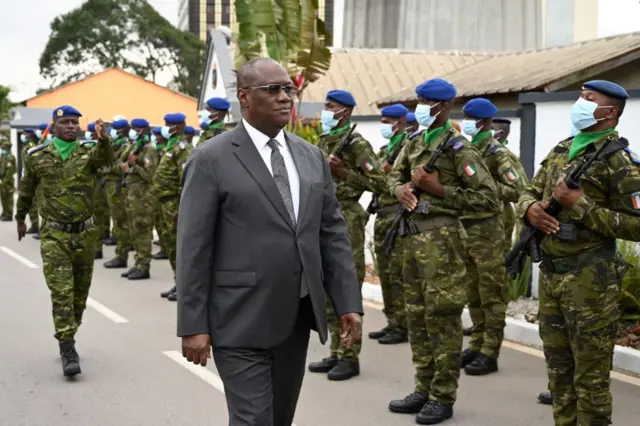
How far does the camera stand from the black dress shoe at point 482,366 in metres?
7.84

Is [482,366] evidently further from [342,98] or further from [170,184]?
[170,184]

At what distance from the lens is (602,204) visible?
509cm

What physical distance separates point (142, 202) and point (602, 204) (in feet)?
33.9

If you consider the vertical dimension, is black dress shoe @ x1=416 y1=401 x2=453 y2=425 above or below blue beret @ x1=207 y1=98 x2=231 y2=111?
below

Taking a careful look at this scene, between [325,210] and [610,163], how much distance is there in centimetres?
160

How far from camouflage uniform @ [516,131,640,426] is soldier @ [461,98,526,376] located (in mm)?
2708

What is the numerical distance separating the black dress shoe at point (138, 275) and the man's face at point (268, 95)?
396 inches

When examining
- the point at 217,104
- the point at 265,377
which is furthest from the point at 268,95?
the point at 217,104

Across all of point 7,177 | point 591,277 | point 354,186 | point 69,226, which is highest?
point 354,186

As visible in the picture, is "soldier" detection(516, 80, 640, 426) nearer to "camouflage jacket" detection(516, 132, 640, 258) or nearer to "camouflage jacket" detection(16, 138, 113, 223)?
"camouflage jacket" detection(516, 132, 640, 258)

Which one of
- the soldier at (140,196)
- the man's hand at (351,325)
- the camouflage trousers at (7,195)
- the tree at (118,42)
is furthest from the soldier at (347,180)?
the tree at (118,42)

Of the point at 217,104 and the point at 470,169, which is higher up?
the point at 217,104

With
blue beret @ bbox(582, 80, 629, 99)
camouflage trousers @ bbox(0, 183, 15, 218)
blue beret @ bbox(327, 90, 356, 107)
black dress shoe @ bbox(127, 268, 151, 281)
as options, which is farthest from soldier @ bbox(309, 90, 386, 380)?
camouflage trousers @ bbox(0, 183, 15, 218)

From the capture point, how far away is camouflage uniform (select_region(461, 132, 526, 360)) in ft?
26.3
